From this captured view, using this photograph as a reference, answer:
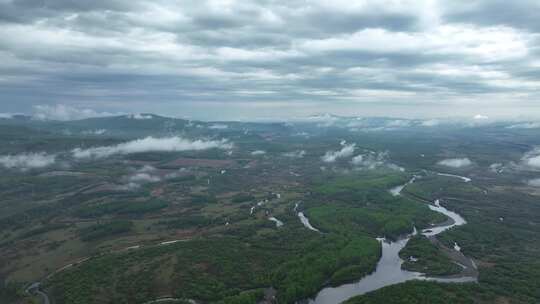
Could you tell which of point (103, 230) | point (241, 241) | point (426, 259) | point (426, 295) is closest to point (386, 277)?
point (426, 295)

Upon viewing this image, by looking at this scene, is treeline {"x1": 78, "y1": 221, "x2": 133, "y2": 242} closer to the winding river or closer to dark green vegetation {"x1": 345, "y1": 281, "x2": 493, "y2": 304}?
the winding river

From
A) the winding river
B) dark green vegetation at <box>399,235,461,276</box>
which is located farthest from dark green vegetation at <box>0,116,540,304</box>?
the winding river

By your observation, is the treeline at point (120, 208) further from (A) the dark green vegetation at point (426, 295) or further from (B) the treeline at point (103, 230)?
(A) the dark green vegetation at point (426, 295)

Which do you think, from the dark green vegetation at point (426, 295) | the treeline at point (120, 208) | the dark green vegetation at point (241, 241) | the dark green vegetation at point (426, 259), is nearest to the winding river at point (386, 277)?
the dark green vegetation at point (426, 259)

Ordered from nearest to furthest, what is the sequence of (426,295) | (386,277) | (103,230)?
(426,295) < (386,277) < (103,230)

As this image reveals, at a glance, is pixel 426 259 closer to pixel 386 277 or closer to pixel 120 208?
pixel 386 277

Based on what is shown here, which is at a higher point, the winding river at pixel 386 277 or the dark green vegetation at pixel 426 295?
the dark green vegetation at pixel 426 295

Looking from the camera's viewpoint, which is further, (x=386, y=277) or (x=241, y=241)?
(x=241, y=241)

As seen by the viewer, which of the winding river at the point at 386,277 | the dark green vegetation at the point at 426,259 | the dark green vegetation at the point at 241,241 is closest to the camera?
the winding river at the point at 386,277

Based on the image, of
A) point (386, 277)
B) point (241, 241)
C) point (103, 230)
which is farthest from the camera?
point (103, 230)
